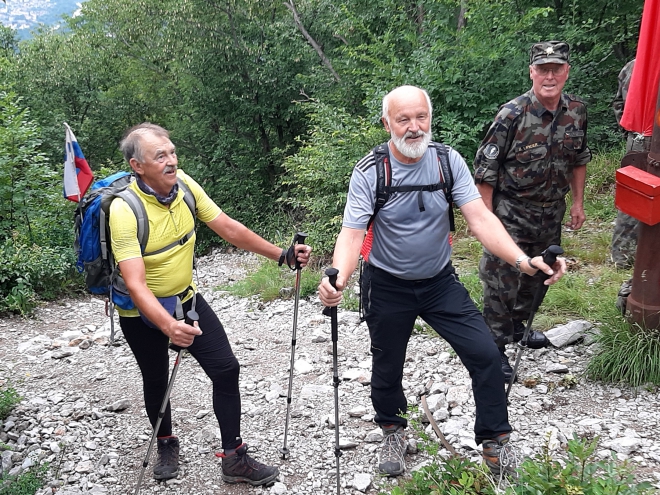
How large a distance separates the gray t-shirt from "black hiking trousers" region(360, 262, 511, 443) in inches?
4.1

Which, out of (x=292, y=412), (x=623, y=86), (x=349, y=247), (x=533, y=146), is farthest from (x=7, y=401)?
(x=623, y=86)

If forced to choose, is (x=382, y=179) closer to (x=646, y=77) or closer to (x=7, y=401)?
(x=646, y=77)

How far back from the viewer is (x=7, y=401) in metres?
4.98

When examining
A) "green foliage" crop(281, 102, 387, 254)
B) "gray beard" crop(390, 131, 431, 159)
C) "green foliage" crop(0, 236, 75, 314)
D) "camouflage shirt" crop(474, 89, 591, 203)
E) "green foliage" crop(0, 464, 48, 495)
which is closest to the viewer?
"gray beard" crop(390, 131, 431, 159)

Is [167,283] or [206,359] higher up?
[167,283]

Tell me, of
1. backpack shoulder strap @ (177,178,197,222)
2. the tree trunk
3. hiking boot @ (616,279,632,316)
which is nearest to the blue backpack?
backpack shoulder strap @ (177,178,197,222)

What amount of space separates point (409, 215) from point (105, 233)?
1.71 m

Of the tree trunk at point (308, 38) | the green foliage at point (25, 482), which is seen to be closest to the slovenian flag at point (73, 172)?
the green foliage at point (25, 482)

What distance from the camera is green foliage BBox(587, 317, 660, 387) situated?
4023 mm

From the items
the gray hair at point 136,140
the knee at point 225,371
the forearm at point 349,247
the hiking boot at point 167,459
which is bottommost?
the hiking boot at point 167,459

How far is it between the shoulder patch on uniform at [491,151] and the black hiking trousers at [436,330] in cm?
117

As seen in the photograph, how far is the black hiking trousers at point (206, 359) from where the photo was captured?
3.55m

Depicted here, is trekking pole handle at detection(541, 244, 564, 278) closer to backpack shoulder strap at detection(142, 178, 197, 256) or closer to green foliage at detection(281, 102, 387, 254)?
backpack shoulder strap at detection(142, 178, 197, 256)

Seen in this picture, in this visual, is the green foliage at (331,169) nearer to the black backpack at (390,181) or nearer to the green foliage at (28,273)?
the green foliage at (28,273)
